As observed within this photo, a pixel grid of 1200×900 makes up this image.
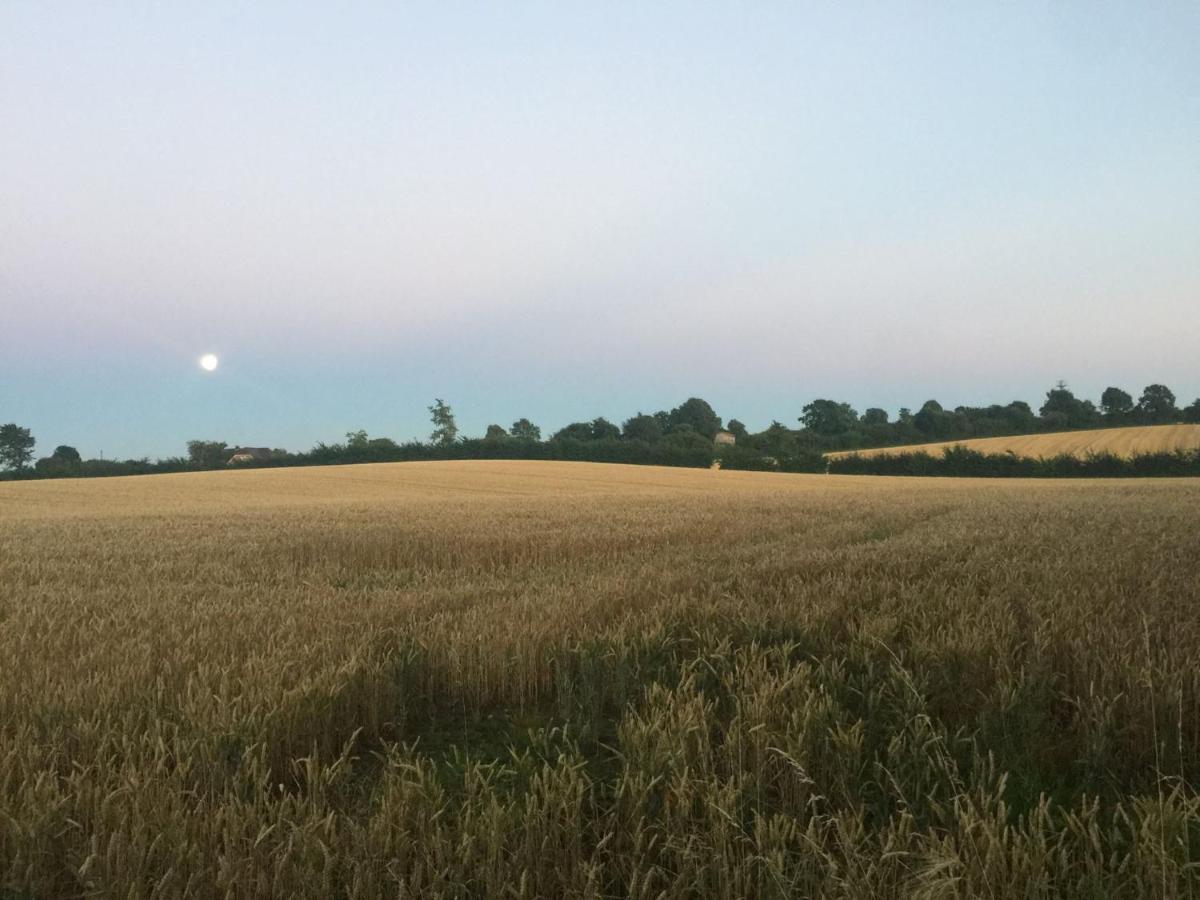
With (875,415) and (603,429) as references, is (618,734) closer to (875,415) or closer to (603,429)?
(603,429)

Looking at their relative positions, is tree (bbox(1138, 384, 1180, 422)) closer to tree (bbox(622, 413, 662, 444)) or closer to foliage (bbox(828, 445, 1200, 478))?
foliage (bbox(828, 445, 1200, 478))

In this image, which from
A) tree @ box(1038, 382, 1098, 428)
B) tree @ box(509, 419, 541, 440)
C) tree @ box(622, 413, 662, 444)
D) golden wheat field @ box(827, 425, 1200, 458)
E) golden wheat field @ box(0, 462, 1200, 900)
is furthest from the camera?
tree @ box(509, 419, 541, 440)

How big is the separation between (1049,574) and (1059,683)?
2778 mm

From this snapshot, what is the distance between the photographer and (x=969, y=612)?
13.9 ft

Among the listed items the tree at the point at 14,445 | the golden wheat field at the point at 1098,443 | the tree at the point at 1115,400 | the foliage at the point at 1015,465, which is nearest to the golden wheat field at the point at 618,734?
the foliage at the point at 1015,465

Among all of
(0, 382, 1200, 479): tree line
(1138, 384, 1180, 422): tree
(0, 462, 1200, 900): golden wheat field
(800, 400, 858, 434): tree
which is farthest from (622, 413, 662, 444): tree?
(0, 462, 1200, 900): golden wheat field

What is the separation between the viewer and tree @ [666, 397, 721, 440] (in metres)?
115

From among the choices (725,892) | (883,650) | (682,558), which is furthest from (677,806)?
(682,558)

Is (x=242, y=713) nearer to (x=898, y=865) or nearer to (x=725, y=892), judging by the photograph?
(x=725, y=892)

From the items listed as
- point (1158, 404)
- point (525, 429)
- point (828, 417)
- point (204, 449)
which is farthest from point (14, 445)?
point (1158, 404)

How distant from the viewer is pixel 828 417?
10775 cm

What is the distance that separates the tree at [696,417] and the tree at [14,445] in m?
123

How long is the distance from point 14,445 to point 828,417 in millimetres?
152247

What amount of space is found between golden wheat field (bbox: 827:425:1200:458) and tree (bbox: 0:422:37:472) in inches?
5983
